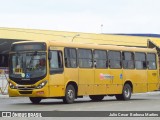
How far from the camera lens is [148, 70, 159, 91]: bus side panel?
1207 inches

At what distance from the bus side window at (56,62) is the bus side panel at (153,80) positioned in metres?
8.57

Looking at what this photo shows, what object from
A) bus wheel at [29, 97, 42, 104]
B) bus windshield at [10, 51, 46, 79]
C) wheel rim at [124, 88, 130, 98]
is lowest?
bus wheel at [29, 97, 42, 104]

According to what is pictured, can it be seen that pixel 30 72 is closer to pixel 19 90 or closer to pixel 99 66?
pixel 19 90

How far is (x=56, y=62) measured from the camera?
2353cm

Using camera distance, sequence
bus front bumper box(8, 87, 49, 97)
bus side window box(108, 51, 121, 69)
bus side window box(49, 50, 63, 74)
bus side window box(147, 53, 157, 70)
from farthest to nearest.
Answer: bus side window box(147, 53, 157, 70), bus side window box(108, 51, 121, 69), bus side window box(49, 50, 63, 74), bus front bumper box(8, 87, 49, 97)

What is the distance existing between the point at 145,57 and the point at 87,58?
588 cm

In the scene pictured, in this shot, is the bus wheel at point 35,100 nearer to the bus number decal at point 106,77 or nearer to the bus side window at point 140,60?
the bus number decal at point 106,77

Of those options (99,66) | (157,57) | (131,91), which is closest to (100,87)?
(99,66)

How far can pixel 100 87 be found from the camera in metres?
26.4

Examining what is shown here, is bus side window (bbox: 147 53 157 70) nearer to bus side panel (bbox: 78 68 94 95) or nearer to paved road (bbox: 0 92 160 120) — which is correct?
bus side panel (bbox: 78 68 94 95)

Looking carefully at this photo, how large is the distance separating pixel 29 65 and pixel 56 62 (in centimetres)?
125

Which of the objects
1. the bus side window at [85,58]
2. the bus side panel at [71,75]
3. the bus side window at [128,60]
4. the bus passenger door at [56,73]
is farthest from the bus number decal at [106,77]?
the bus passenger door at [56,73]

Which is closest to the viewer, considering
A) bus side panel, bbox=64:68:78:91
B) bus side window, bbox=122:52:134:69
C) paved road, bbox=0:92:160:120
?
paved road, bbox=0:92:160:120

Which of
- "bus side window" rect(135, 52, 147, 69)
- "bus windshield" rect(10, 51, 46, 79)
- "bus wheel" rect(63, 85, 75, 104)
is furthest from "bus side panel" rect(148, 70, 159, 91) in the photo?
"bus windshield" rect(10, 51, 46, 79)
